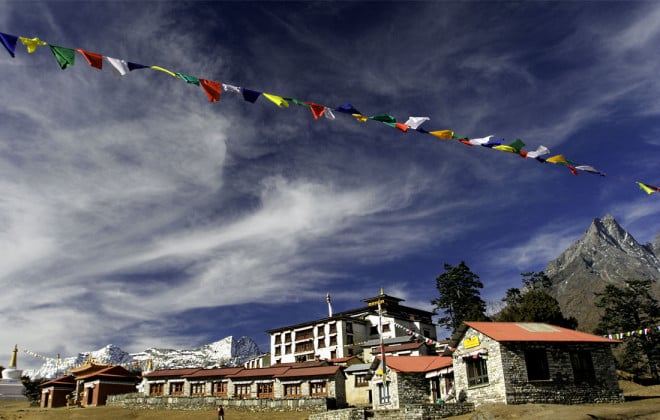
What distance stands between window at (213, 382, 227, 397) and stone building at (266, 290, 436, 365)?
70.2 feet

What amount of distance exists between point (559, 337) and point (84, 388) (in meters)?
49.9

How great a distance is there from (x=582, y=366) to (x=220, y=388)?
114ft

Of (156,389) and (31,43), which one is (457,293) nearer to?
(156,389)

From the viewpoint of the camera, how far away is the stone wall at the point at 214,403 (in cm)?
4059

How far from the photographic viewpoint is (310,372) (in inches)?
1783

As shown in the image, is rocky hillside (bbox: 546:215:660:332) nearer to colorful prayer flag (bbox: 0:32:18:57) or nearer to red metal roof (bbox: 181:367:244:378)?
red metal roof (bbox: 181:367:244:378)

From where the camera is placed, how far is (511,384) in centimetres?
2911

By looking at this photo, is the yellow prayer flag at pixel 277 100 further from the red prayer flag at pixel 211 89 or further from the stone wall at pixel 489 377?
the stone wall at pixel 489 377

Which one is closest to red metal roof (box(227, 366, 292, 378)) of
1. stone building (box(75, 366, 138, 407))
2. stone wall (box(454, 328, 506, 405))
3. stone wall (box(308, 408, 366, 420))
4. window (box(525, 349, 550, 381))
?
stone wall (box(308, 408, 366, 420))

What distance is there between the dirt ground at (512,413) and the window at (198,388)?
638 cm

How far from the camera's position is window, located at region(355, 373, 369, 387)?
144 feet

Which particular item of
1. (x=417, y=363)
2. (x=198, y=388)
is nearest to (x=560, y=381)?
(x=417, y=363)

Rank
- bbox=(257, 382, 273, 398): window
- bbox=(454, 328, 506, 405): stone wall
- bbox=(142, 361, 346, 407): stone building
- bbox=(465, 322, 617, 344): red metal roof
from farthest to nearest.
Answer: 1. bbox=(257, 382, 273, 398): window
2. bbox=(142, 361, 346, 407): stone building
3. bbox=(465, 322, 617, 344): red metal roof
4. bbox=(454, 328, 506, 405): stone wall

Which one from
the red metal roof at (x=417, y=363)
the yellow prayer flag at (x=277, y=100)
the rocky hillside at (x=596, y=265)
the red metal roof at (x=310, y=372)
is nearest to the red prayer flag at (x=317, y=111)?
the yellow prayer flag at (x=277, y=100)
